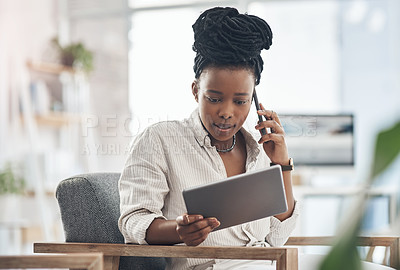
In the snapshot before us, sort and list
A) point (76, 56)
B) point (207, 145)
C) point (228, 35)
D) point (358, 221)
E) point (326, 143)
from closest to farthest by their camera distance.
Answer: point (358, 221) < point (228, 35) < point (207, 145) < point (326, 143) < point (76, 56)

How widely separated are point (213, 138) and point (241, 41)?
298 mm

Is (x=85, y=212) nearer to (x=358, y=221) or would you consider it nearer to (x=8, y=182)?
(x=358, y=221)

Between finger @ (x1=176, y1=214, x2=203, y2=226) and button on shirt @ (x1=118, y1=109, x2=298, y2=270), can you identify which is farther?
button on shirt @ (x1=118, y1=109, x2=298, y2=270)

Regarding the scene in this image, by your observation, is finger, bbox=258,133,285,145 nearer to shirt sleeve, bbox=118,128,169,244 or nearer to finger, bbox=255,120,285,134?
finger, bbox=255,120,285,134

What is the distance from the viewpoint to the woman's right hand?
47.7 inches

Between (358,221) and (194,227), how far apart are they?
992 millimetres

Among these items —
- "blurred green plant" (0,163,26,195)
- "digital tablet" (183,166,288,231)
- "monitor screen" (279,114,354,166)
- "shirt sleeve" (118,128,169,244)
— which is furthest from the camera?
"monitor screen" (279,114,354,166)

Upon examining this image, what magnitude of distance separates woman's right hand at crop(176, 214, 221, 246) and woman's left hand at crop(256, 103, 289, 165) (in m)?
0.32

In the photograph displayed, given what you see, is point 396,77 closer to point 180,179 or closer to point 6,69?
point 6,69

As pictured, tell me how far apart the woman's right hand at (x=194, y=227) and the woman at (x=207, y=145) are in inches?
3.4

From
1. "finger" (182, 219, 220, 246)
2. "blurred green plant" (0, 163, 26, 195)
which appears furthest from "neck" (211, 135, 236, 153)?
"blurred green plant" (0, 163, 26, 195)

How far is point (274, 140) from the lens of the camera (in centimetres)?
145

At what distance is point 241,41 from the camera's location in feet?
4.66

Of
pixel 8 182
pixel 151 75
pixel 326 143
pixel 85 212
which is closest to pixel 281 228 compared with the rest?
pixel 85 212
